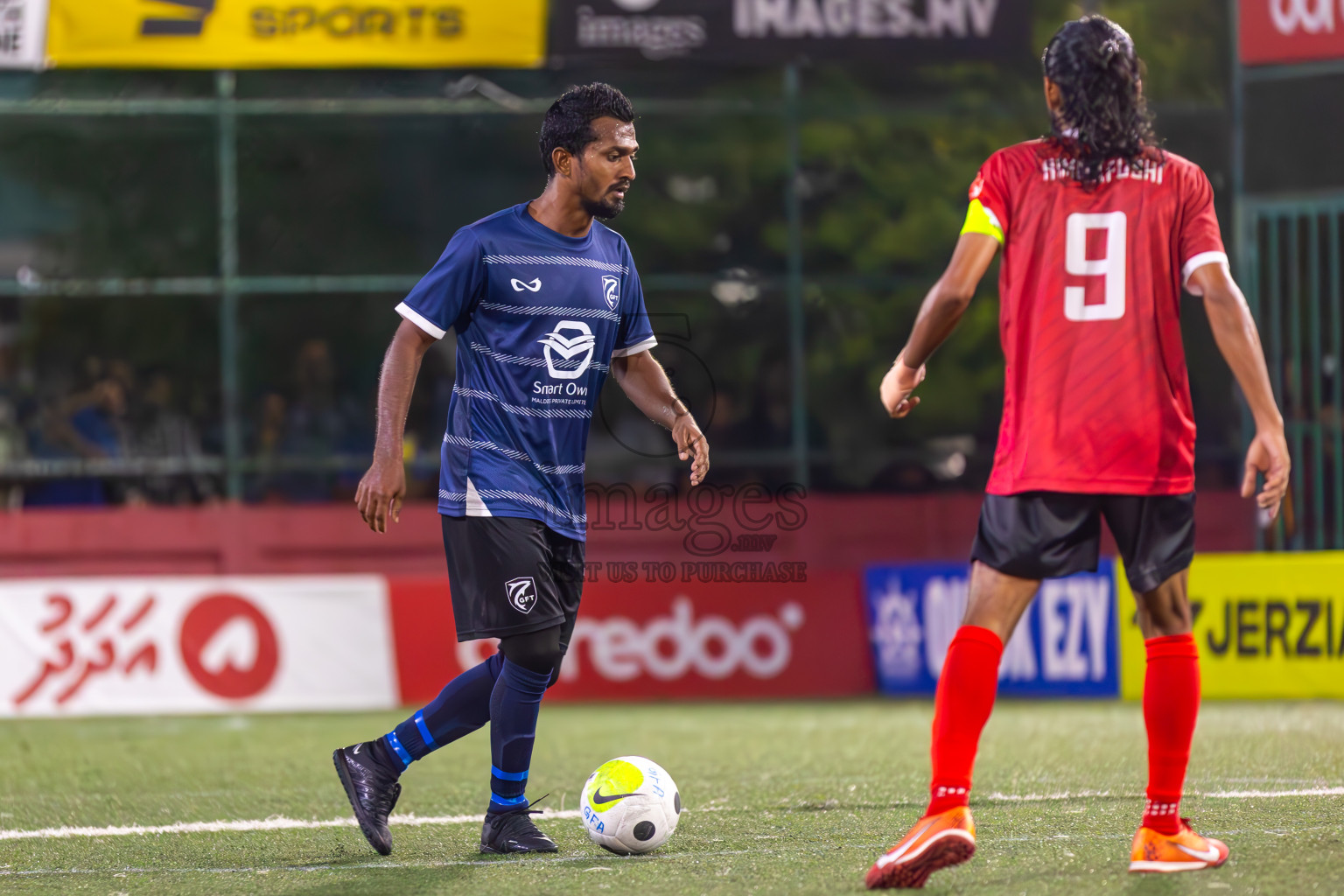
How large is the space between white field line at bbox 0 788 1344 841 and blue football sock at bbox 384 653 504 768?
23.9 inches

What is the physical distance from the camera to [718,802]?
20.4ft

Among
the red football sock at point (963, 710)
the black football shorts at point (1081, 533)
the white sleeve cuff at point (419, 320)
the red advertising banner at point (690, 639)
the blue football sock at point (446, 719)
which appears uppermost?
the white sleeve cuff at point (419, 320)

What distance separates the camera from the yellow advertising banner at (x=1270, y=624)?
1052 cm

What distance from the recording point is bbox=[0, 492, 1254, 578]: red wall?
12992 millimetres

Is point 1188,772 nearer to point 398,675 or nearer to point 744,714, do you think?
point 744,714

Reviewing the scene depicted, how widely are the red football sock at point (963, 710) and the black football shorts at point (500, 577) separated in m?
1.27

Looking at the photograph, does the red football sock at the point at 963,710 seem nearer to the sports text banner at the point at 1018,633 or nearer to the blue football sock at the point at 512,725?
the blue football sock at the point at 512,725

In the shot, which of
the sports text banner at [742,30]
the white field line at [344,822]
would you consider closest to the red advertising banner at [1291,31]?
the sports text banner at [742,30]

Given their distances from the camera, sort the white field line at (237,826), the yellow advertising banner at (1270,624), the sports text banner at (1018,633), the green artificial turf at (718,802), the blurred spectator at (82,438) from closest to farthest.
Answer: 1. the green artificial turf at (718,802)
2. the white field line at (237,826)
3. the yellow advertising banner at (1270,624)
4. the sports text banner at (1018,633)
5. the blurred spectator at (82,438)

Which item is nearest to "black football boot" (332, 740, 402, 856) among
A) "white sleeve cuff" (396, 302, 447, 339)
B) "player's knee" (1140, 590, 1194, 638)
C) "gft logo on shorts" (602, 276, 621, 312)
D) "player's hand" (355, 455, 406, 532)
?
"player's hand" (355, 455, 406, 532)

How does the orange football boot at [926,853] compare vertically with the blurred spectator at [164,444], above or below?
below

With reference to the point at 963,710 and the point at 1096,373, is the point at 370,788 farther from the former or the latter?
the point at 1096,373

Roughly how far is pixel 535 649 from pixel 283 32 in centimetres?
980

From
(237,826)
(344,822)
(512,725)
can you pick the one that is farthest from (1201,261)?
(237,826)
